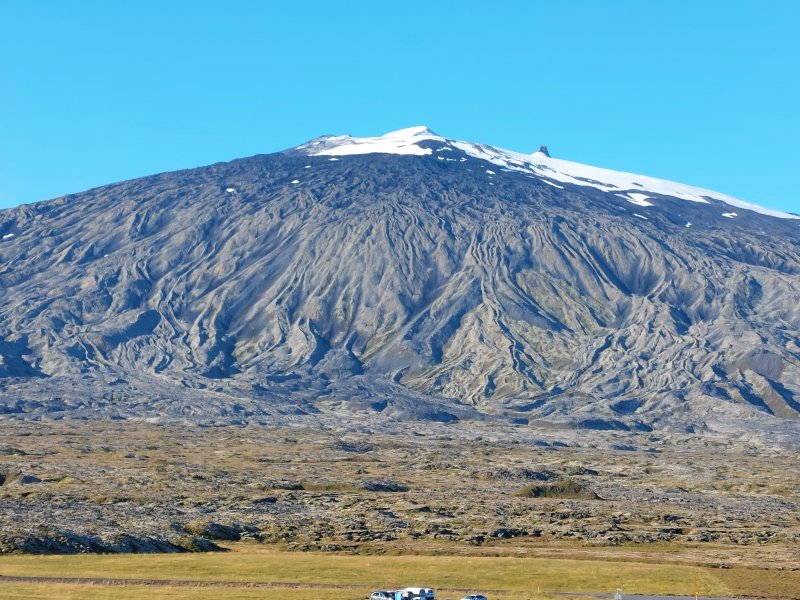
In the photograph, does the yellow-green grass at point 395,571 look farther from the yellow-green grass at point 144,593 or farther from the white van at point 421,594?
the white van at point 421,594

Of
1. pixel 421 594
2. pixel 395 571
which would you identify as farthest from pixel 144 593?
pixel 395 571

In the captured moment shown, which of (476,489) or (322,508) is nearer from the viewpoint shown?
(322,508)

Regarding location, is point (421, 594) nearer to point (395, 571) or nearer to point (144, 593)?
point (395, 571)

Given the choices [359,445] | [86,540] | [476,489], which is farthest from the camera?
[359,445]

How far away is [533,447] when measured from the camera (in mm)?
195750

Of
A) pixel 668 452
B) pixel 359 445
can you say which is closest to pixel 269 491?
pixel 359 445

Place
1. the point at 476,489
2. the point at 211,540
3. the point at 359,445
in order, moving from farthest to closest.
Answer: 1. the point at 359,445
2. the point at 476,489
3. the point at 211,540

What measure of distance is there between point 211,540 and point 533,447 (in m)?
123

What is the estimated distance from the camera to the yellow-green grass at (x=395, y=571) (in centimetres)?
6219

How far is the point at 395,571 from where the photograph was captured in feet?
215

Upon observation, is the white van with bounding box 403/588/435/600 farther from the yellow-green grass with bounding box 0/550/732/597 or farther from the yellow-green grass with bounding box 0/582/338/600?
the yellow-green grass with bounding box 0/550/732/597

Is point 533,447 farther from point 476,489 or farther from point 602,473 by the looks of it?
point 476,489

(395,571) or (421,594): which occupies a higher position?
(421,594)

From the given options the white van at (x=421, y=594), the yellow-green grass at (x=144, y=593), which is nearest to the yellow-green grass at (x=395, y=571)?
the yellow-green grass at (x=144, y=593)
